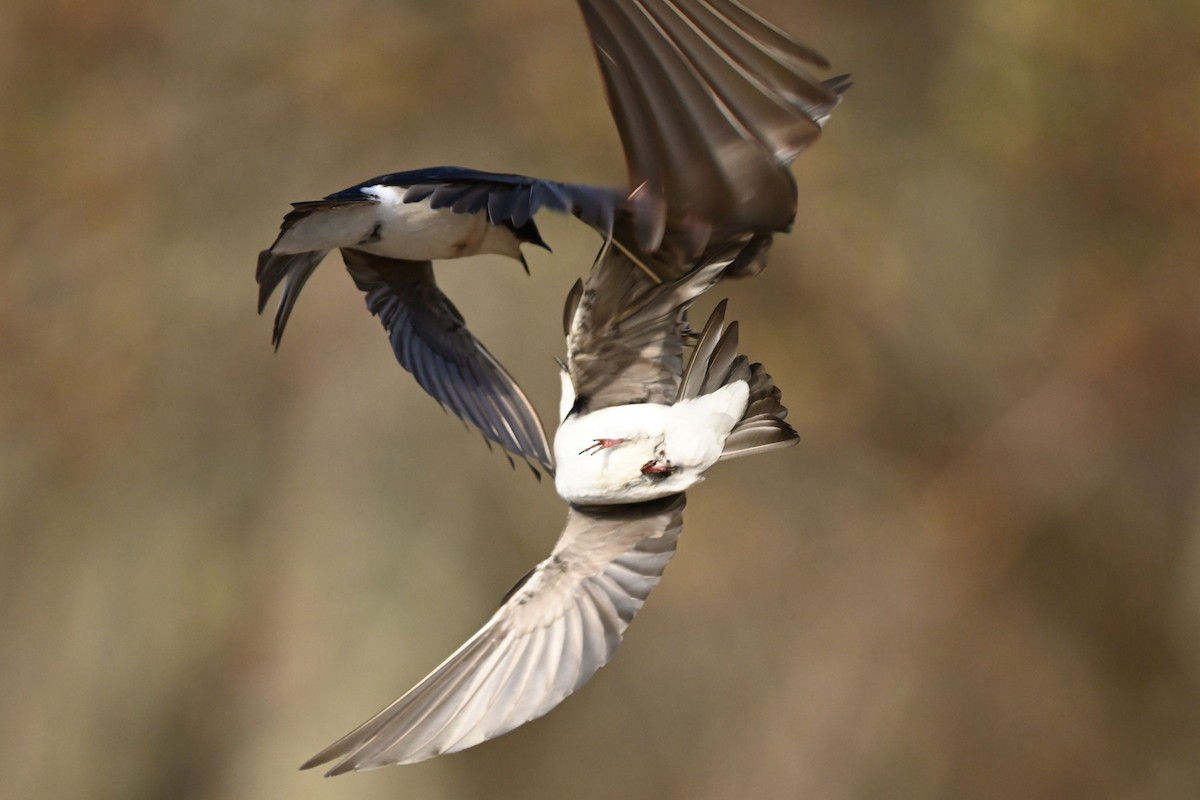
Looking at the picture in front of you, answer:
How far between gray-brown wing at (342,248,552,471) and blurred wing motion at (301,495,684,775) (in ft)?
0.23

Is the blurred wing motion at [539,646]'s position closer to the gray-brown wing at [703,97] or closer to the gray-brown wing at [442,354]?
the gray-brown wing at [442,354]

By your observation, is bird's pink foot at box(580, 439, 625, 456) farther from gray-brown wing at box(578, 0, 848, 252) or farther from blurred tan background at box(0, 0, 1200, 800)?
blurred tan background at box(0, 0, 1200, 800)

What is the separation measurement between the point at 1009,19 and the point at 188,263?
74 cm

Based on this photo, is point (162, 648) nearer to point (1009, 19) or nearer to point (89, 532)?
point (89, 532)

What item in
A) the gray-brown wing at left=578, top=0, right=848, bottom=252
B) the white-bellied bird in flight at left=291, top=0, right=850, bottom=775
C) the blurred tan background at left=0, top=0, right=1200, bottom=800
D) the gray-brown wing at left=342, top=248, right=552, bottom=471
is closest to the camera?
the gray-brown wing at left=578, top=0, right=848, bottom=252

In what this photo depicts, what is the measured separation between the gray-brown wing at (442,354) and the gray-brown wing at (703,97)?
25 centimetres

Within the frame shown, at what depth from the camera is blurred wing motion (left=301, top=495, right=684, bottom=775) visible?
0.36 metres

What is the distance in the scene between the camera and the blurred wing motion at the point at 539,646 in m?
0.36

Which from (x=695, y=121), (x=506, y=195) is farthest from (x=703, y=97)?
(x=506, y=195)

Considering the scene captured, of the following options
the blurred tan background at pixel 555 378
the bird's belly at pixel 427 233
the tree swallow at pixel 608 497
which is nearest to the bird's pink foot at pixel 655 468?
the tree swallow at pixel 608 497

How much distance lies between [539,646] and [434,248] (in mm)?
149

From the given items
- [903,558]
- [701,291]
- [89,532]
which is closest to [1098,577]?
[903,558]

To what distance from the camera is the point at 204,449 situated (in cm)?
98

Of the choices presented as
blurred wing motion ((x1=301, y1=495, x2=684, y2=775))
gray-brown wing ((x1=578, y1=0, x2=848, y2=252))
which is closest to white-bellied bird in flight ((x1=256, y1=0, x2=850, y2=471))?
gray-brown wing ((x1=578, y1=0, x2=848, y2=252))
